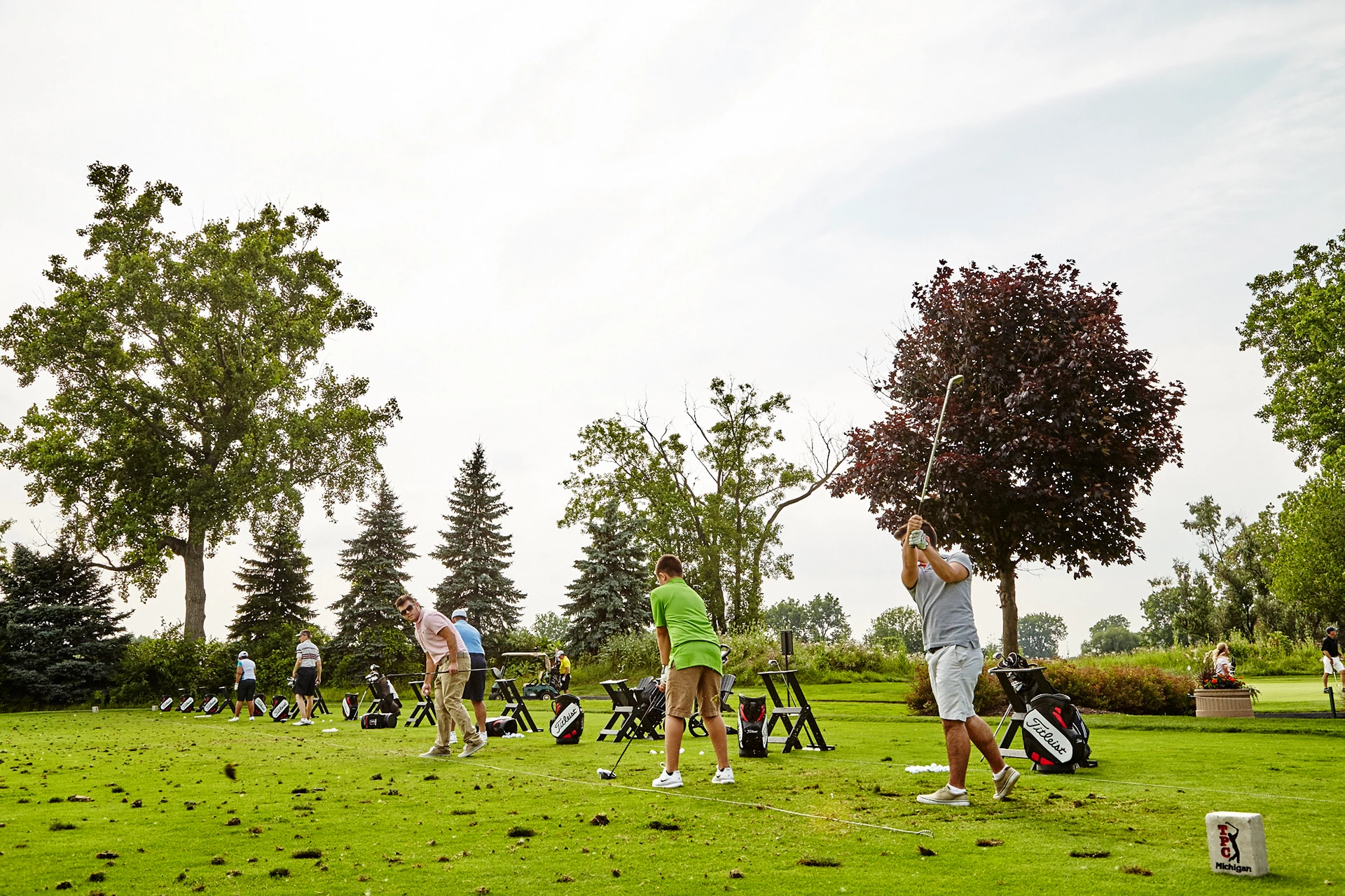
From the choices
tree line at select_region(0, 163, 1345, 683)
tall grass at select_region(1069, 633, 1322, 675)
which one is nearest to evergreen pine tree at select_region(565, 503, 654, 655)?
tree line at select_region(0, 163, 1345, 683)

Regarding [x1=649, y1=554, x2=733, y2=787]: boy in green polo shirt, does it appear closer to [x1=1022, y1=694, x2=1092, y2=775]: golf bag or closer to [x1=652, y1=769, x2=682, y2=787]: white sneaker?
[x1=652, y1=769, x2=682, y2=787]: white sneaker

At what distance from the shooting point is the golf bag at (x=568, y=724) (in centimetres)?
1316

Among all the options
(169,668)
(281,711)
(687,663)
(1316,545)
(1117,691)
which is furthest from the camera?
(1316,545)

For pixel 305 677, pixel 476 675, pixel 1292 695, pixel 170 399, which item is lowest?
pixel 1292 695

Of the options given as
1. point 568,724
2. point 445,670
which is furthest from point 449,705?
point 568,724

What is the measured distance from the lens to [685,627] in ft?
28.2

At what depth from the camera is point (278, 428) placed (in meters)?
35.3

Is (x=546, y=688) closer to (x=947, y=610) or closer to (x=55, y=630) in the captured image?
(x=947, y=610)

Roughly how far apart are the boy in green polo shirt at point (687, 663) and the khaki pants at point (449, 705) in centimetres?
385

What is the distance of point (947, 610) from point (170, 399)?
35.2 m

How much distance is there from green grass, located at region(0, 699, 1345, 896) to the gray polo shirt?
1.20 metres

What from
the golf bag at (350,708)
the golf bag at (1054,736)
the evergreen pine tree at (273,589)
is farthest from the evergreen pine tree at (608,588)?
the golf bag at (1054,736)

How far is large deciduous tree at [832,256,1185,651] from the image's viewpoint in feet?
59.4

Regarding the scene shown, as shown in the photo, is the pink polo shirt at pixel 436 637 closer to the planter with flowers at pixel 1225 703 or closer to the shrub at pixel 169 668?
the planter with flowers at pixel 1225 703
